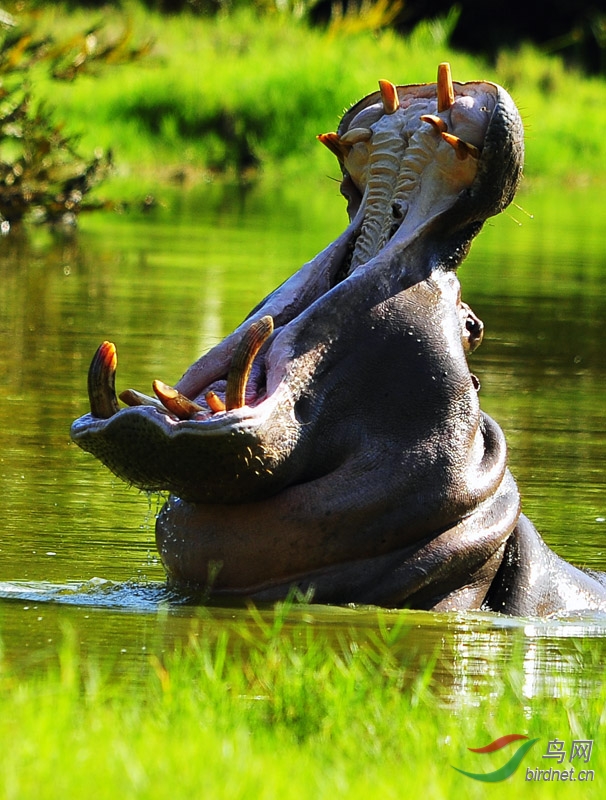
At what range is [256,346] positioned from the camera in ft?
12.7

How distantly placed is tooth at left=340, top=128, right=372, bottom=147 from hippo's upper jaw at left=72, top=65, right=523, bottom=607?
6cm

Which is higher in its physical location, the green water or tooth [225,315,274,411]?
tooth [225,315,274,411]

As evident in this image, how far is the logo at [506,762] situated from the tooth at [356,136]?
1815 mm

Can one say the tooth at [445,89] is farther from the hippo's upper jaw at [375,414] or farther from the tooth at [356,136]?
the tooth at [356,136]

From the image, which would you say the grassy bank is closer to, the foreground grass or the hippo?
the hippo

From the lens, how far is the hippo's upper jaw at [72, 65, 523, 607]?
160 inches

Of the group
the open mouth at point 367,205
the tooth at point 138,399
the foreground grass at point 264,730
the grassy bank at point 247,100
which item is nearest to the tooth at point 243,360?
the open mouth at point 367,205

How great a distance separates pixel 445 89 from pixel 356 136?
11.1 inches

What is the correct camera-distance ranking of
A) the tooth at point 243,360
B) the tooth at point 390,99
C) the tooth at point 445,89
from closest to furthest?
the tooth at point 243,360 → the tooth at point 445,89 → the tooth at point 390,99

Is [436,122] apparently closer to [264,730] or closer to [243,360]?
[243,360]

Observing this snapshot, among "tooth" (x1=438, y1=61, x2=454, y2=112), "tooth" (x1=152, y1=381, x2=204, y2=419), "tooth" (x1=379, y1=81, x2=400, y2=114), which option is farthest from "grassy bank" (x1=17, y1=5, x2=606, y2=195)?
"tooth" (x1=152, y1=381, x2=204, y2=419)

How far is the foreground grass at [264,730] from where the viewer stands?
97.0 inches

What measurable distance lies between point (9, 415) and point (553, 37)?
31.0 m

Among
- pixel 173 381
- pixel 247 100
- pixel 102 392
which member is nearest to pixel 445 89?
pixel 102 392
